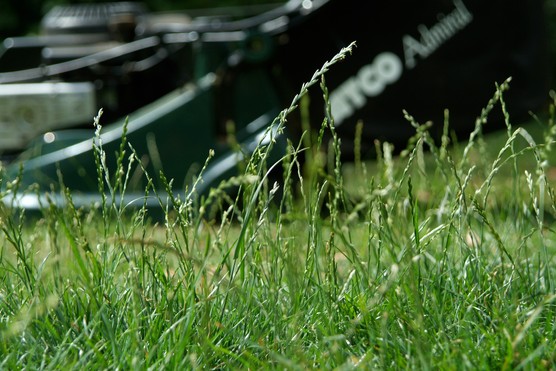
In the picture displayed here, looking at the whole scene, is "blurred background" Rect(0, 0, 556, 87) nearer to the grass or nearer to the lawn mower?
the lawn mower

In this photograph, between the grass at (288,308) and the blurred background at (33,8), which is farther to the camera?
the blurred background at (33,8)

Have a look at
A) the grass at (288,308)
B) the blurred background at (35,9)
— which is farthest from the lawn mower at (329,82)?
the blurred background at (35,9)

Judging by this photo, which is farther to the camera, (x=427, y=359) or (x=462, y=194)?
(x=462, y=194)

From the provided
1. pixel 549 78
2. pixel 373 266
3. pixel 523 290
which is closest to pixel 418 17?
pixel 549 78

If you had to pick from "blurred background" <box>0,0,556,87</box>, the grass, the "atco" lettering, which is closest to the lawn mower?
the "atco" lettering

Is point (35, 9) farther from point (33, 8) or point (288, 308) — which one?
point (288, 308)

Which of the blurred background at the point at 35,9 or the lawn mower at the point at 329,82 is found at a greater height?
the blurred background at the point at 35,9

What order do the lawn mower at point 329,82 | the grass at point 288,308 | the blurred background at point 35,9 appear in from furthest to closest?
the blurred background at point 35,9
the lawn mower at point 329,82
the grass at point 288,308

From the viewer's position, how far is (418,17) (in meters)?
3.74

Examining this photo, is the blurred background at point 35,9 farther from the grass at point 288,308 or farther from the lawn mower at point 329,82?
the grass at point 288,308

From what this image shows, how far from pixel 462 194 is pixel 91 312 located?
1.97 feet

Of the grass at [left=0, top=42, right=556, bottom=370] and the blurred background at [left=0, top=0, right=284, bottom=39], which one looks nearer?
the grass at [left=0, top=42, right=556, bottom=370]

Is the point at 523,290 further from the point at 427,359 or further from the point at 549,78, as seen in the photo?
the point at 549,78

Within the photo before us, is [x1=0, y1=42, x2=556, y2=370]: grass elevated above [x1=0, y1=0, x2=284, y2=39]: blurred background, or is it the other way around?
[x1=0, y1=0, x2=284, y2=39]: blurred background
